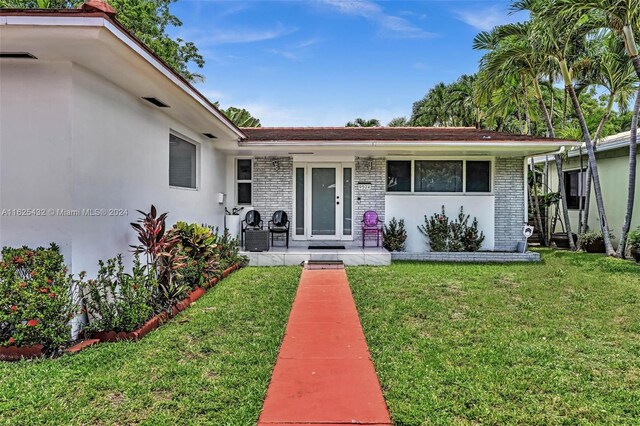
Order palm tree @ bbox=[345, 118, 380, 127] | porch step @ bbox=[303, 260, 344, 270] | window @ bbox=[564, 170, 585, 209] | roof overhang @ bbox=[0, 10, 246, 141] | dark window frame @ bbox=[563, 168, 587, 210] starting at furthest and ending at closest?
palm tree @ bbox=[345, 118, 380, 127], window @ bbox=[564, 170, 585, 209], dark window frame @ bbox=[563, 168, 587, 210], porch step @ bbox=[303, 260, 344, 270], roof overhang @ bbox=[0, 10, 246, 141]

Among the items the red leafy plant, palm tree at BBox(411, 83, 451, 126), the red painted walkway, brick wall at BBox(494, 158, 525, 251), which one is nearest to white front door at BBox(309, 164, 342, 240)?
brick wall at BBox(494, 158, 525, 251)

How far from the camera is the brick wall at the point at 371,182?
35.2 feet

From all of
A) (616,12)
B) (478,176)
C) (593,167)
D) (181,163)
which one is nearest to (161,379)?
(181,163)

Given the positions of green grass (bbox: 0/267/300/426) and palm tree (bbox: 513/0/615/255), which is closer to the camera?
green grass (bbox: 0/267/300/426)

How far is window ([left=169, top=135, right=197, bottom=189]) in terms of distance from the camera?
7.18 meters

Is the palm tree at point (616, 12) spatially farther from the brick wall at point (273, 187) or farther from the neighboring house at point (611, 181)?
the brick wall at point (273, 187)

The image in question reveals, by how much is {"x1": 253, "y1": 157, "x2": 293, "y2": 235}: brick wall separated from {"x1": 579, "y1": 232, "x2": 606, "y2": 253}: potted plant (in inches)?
344

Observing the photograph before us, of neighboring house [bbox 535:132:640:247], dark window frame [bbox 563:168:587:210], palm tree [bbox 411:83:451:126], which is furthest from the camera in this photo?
palm tree [bbox 411:83:451:126]

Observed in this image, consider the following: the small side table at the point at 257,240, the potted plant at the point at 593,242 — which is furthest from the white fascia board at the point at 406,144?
the potted plant at the point at 593,242

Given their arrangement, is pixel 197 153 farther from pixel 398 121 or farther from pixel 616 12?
pixel 398 121

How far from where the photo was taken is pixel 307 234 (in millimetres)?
10922

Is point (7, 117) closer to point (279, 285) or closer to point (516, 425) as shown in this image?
point (279, 285)

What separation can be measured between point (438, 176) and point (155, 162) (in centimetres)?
735

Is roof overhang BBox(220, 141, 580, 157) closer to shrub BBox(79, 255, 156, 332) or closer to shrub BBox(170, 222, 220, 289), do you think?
shrub BBox(170, 222, 220, 289)
